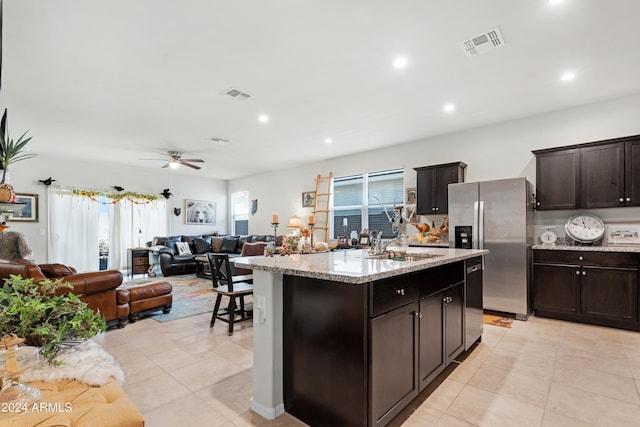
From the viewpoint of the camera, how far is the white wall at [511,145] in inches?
157

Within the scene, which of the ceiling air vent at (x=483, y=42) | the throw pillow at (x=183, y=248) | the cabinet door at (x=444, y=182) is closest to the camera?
the ceiling air vent at (x=483, y=42)

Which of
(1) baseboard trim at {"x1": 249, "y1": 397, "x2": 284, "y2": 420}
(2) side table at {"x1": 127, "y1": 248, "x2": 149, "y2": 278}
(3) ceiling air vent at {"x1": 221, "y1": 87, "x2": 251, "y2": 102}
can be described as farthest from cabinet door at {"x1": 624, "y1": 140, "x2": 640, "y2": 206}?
(2) side table at {"x1": 127, "y1": 248, "x2": 149, "y2": 278}

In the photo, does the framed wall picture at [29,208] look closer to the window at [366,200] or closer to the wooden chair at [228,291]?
the wooden chair at [228,291]

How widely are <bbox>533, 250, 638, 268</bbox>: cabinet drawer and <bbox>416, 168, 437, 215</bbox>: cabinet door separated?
1.62 meters

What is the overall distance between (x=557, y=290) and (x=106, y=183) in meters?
9.32

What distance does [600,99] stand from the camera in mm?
3996

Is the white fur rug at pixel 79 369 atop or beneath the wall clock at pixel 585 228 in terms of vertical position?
beneath

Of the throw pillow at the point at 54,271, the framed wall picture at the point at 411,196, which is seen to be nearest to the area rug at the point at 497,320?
the framed wall picture at the point at 411,196

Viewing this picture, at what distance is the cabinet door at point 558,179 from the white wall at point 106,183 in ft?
27.3

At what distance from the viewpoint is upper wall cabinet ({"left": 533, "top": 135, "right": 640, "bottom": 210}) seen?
371 centimetres

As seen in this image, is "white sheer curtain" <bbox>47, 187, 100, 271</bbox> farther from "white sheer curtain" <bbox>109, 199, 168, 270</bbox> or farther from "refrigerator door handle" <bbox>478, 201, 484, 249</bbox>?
"refrigerator door handle" <bbox>478, 201, 484, 249</bbox>

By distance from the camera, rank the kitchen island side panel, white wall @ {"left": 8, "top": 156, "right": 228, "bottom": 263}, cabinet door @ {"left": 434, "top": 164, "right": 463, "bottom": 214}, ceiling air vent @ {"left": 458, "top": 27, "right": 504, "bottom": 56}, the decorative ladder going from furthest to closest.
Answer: the decorative ladder → white wall @ {"left": 8, "top": 156, "right": 228, "bottom": 263} → cabinet door @ {"left": 434, "top": 164, "right": 463, "bottom": 214} → ceiling air vent @ {"left": 458, "top": 27, "right": 504, "bottom": 56} → the kitchen island side panel

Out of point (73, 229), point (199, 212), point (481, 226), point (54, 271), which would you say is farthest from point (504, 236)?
point (73, 229)

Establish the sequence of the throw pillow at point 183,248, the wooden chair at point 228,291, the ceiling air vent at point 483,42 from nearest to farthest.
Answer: the ceiling air vent at point 483,42 → the wooden chair at point 228,291 → the throw pillow at point 183,248
